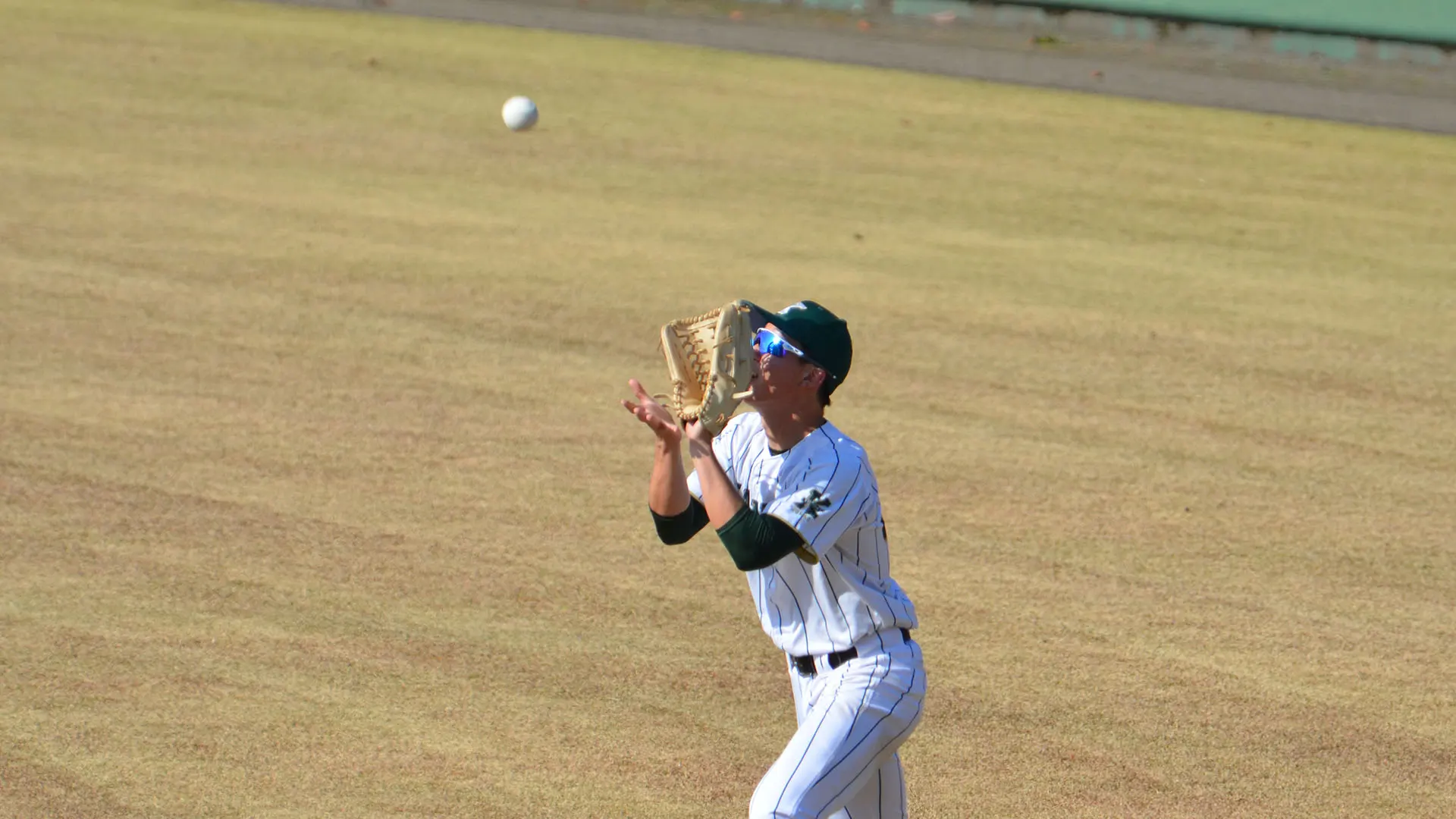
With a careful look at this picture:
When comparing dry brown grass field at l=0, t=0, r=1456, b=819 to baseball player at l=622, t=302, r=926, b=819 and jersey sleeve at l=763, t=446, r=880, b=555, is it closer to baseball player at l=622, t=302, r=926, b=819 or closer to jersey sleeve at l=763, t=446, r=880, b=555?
baseball player at l=622, t=302, r=926, b=819

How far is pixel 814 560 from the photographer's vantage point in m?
4.55

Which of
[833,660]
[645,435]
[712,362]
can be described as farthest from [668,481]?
[645,435]

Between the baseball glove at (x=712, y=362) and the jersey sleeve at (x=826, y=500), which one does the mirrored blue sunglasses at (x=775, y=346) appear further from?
the jersey sleeve at (x=826, y=500)

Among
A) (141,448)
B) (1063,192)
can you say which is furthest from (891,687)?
(1063,192)

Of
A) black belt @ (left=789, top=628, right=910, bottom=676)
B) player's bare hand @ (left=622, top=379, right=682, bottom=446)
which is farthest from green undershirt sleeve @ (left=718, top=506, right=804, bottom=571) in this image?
black belt @ (left=789, top=628, right=910, bottom=676)

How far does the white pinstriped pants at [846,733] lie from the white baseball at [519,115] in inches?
428

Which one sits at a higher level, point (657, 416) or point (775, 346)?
point (775, 346)

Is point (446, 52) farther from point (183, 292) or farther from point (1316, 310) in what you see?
point (1316, 310)

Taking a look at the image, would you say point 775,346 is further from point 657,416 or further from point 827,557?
point 827,557

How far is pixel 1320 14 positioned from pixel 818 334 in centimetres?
1601

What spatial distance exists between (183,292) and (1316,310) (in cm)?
765

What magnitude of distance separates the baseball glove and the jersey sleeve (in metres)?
0.28

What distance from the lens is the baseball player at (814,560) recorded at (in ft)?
14.7

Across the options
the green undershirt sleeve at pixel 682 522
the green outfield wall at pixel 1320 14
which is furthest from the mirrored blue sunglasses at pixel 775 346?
the green outfield wall at pixel 1320 14
